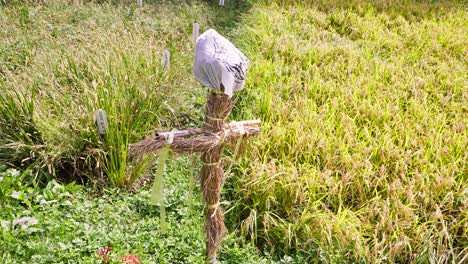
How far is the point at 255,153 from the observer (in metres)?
2.49

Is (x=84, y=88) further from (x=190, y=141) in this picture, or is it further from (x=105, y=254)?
(x=190, y=141)

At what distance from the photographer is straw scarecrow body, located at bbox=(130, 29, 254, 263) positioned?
1227 millimetres

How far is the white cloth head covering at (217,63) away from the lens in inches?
47.6

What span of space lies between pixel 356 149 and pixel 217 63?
1648 mm

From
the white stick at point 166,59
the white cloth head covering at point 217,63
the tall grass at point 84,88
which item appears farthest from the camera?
the white stick at point 166,59

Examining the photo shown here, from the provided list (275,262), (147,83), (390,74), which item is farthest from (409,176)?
(147,83)

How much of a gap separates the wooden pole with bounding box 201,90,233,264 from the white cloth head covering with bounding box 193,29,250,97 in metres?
0.06

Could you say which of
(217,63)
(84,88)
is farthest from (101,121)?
(217,63)

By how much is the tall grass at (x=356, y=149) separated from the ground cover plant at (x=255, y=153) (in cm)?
1

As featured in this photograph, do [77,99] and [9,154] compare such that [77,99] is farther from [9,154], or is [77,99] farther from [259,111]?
[259,111]

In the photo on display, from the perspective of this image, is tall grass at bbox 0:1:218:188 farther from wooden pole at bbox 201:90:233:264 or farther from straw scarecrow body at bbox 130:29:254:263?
straw scarecrow body at bbox 130:29:254:263

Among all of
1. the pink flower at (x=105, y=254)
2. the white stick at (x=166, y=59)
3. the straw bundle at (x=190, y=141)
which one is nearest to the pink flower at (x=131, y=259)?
the pink flower at (x=105, y=254)

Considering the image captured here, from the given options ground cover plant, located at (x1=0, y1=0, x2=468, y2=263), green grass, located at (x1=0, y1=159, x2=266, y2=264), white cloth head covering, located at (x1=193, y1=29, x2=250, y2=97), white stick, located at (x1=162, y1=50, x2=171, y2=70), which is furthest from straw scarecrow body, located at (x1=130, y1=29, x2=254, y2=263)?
white stick, located at (x1=162, y1=50, x2=171, y2=70)

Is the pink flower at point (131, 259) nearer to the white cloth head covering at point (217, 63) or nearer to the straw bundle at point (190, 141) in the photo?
the straw bundle at point (190, 141)
